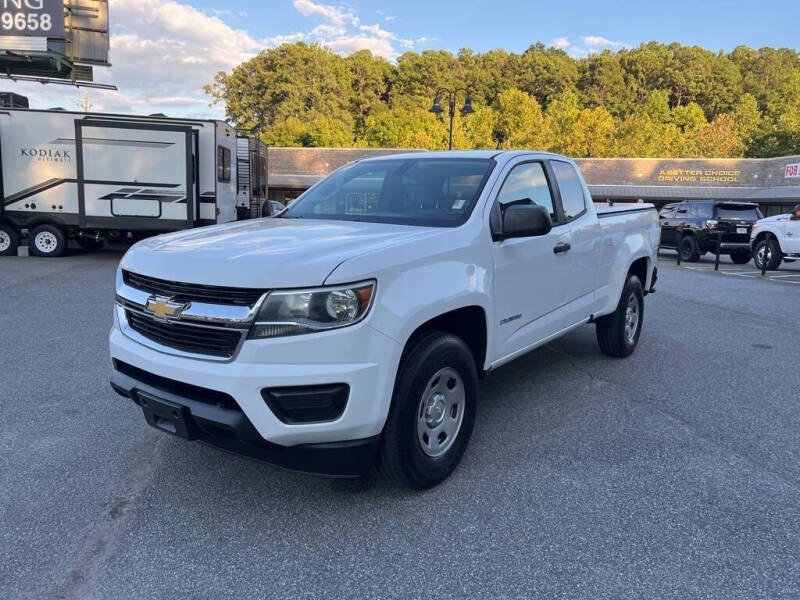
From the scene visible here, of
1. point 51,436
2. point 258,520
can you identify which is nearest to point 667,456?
point 258,520

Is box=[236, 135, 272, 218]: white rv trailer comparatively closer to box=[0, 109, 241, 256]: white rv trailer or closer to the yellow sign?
box=[0, 109, 241, 256]: white rv trailer

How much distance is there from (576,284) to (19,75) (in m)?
22.9

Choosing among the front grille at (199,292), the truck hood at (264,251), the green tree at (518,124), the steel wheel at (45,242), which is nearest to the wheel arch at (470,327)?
the truck hood at (264,251)

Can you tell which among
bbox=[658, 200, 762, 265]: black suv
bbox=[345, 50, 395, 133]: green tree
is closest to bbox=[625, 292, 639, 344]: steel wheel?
bbox=[658, 200, 762, 265]: black suv

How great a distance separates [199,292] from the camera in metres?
2.86

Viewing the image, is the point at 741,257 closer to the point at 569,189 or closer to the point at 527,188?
the point at 569,189

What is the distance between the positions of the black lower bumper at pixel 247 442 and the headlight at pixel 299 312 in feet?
1.32

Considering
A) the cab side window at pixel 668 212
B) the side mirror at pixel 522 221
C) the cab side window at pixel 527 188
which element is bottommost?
the cab side window at pixel 668 212

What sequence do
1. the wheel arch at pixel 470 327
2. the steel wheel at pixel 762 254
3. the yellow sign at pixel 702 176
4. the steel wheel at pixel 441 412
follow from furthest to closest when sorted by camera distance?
the yellow sign at pixel 702 176, the steel wheel at pixel 762 254, the wheel arch at pixel 470 327, the steel wheel at pixel 441 412

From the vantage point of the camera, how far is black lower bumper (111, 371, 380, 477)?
2.74 m

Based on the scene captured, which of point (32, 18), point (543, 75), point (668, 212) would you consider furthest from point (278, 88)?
point (668, 212)

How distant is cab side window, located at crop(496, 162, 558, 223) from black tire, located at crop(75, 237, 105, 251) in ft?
45.7

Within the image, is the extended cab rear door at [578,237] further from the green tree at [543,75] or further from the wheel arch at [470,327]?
the green tree at [543,75]

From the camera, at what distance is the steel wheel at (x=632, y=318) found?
611 cm
